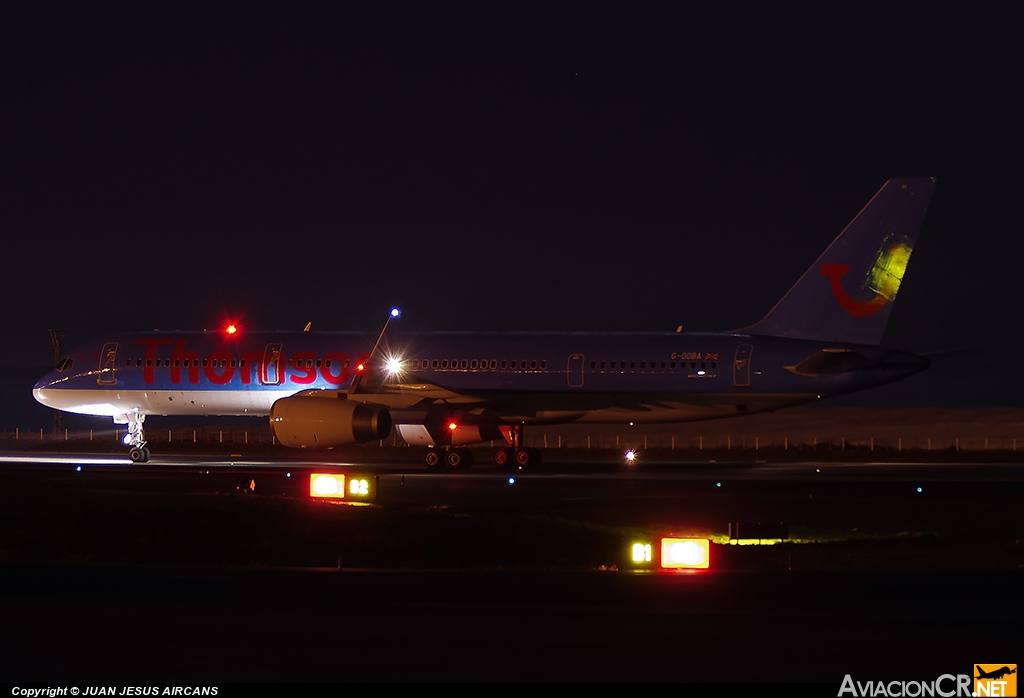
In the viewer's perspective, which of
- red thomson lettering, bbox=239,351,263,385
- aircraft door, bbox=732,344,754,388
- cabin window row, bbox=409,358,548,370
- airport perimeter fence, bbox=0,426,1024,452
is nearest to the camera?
aircraft door, bbox=732,344,754,388

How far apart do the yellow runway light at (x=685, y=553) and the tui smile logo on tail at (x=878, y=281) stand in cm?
2894

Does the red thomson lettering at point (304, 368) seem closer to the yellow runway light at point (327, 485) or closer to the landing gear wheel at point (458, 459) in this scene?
the landing gear wheel at point (458, 459)

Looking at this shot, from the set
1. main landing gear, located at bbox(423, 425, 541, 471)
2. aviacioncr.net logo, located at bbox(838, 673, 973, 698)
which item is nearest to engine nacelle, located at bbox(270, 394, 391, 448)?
main landing gear, located at bbox(423, 425, 541, 471)

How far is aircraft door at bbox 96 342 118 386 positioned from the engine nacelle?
12604 millimetres

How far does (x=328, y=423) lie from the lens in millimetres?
42375

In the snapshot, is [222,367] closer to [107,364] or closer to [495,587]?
[107,364]

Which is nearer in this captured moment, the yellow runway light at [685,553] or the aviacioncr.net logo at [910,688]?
the aviacioncr.net logo at [910,688]

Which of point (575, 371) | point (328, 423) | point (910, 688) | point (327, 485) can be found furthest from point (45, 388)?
point (910, 688)

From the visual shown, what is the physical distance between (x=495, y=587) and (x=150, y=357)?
38369mm

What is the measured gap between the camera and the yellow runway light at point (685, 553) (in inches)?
741

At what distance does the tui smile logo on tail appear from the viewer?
4619cm

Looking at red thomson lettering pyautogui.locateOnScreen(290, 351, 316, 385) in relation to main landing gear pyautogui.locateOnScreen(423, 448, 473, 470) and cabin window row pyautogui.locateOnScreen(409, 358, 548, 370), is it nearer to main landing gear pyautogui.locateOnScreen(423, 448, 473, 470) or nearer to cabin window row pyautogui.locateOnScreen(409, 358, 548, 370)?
cabin window row pyautogui.locateOnScreen(409, 358, 548, 370)

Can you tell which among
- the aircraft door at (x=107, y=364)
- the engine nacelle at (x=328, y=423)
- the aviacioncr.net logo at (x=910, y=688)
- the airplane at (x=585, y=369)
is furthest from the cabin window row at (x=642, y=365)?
the aviacioncr.net logo at (x=910, y=688)

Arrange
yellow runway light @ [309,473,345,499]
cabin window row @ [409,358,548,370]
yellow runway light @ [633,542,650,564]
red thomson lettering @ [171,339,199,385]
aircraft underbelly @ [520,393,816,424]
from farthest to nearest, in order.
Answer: red thomson lettering @ [171,339,199,385]
cabin window row @ [409,358,548,370]
aircraft underbelly @ [520,393,816,424]
yellow runway light @ [309,473,345,499]
yellow runway light @ [633,542,650,564]
